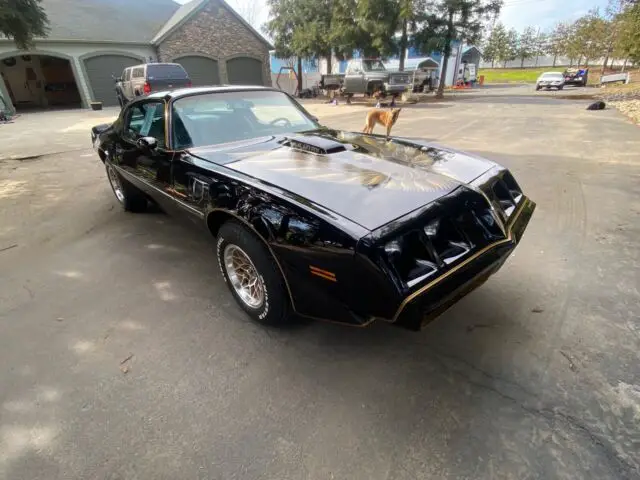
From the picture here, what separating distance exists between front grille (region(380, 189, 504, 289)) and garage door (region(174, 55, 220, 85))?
24.0 metres

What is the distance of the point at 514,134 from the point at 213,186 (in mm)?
9017

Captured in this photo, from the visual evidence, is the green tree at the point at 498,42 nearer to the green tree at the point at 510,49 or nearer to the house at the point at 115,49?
the green tree at the point at 510,49

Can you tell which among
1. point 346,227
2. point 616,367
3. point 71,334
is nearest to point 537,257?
point 616,367

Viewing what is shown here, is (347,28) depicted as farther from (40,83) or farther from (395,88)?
(40,83)

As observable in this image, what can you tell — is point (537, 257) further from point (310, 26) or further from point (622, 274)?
point (310, 26)

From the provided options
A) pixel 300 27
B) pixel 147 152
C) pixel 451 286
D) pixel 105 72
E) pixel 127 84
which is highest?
pixel 300 27

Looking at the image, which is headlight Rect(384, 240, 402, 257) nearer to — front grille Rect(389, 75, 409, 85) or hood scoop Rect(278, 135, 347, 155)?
hood scoop Rect(278, 135, 347, 155)

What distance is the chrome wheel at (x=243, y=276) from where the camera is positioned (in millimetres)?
2355

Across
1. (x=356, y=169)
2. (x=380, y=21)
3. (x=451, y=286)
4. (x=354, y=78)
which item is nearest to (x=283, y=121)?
(x=356, y=169)

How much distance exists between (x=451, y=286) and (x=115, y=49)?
2438cm

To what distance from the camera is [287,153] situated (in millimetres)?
2643

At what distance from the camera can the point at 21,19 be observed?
7.20 metres

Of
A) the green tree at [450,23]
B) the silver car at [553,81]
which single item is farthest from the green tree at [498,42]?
the green tree at [450,23]

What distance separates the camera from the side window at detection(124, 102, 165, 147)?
3148 mm
